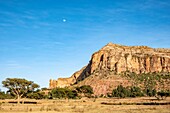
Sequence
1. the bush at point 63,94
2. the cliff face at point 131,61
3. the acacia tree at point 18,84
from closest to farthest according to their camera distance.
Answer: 1. the acacia tree at point 18,84
2. the bush at point 63,94
3. the cliff face at point 131,61

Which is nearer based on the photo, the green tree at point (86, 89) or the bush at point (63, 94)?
the bush at point (63, 94)

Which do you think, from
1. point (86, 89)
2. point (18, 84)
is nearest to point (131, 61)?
point (86, 89)

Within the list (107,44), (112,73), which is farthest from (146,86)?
(107,44)

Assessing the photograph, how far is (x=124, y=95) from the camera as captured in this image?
104125 mm

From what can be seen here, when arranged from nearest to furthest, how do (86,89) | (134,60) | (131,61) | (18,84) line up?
1. (18,84)
2. (86,89)
3. (131,61)
4. (134,60)

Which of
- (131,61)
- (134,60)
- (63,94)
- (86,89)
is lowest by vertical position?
(63,94)

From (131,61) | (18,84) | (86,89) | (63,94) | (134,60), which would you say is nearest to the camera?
(18,84)

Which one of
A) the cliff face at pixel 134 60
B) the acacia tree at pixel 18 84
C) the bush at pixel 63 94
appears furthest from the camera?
the cliff face at pixel 134 60

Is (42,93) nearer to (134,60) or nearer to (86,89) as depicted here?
(86,89)

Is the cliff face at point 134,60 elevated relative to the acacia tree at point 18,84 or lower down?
elevated

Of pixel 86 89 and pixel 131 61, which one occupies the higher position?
pixel 131 61

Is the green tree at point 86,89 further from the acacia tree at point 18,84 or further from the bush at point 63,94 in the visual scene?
the acacia tree at point 18,84

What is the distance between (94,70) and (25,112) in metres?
145

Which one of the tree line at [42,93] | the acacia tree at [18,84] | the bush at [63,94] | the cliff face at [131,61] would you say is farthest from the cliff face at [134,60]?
the acacia tree at [18,84]
